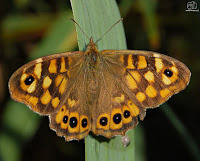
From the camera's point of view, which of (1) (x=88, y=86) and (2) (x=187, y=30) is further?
(2) (x=187, y=30)

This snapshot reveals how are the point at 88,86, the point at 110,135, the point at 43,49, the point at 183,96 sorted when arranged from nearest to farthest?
the point at 110,135, the point at 88,86, the point at 43,49, the point at 183,96

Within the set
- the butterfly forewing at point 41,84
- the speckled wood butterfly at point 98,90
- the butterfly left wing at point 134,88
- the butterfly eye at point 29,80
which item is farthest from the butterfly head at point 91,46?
the butterfly eye at point 29,80

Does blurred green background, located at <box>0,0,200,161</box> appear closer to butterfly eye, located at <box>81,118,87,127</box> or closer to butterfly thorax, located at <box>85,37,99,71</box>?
butterfly thorax, located at <box>85,37,99,71</box>

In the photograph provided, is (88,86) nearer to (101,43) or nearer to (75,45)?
(101,43)

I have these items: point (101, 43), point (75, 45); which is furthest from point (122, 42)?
point (75, 45)

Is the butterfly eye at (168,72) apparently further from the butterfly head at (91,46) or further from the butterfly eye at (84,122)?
the butterfly eye at (84,122)

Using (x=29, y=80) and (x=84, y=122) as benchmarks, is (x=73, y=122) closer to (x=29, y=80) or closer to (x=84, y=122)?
(x=84, y=122)
